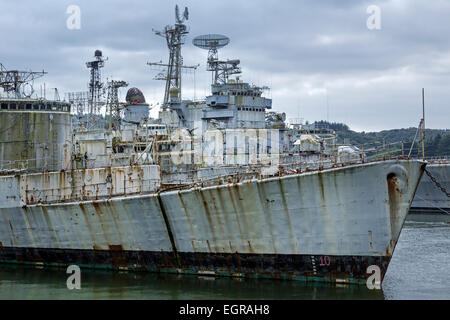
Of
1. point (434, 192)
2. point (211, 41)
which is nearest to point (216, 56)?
point (211, 41)

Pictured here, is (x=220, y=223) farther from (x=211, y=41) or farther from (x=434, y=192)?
(x=434, y=192)

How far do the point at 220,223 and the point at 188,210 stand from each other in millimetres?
1299

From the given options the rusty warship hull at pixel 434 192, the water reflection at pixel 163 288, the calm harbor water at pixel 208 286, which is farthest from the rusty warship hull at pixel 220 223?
the rusty warship hull at pixel 434 192

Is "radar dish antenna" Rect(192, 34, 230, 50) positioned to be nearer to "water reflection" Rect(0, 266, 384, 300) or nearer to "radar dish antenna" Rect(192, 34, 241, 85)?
"radar dish antenna" Rect(192, 34, 241, 85)

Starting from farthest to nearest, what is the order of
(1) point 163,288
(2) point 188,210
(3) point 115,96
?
(3) point 115,96 → (2) point 188,210 → (1) point 163,288

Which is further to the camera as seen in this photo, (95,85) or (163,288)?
(95,85)

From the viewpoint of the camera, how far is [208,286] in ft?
68.9

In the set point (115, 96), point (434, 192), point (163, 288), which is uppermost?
point (115, 96)

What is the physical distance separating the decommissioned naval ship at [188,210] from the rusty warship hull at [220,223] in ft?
0.12

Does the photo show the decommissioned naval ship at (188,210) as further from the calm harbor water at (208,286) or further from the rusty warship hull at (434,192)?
the rusty warship hull at (434,192)

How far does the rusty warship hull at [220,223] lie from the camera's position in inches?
768
